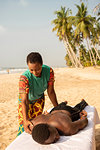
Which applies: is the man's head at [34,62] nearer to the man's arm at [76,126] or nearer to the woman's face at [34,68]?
the woman's face at [34,68]

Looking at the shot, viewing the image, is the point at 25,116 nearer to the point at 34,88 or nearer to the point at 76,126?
the point at 34,88

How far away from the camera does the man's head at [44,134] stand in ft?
5.35

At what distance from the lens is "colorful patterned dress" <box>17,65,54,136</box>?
7.13 feet

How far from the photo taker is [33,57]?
2.01 m

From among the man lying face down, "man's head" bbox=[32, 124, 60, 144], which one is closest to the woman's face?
the man lying face down

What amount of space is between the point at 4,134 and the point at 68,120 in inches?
91.7

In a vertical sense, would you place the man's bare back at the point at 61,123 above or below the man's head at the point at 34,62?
below

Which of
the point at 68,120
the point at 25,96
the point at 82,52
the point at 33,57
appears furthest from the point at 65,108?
the point at 82,52

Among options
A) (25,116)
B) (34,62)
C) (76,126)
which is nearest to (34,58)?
(34,62)

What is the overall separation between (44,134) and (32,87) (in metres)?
0.84

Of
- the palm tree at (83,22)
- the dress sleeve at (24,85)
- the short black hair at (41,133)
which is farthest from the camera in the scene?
the palm tree at (83,22)

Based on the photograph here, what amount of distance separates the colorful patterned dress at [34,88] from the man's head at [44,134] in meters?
0.63

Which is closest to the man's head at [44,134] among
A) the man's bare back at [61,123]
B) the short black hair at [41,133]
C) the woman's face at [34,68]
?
the short black hair at [41,133]

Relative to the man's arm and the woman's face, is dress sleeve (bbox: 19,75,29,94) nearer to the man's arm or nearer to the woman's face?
the woman's face
